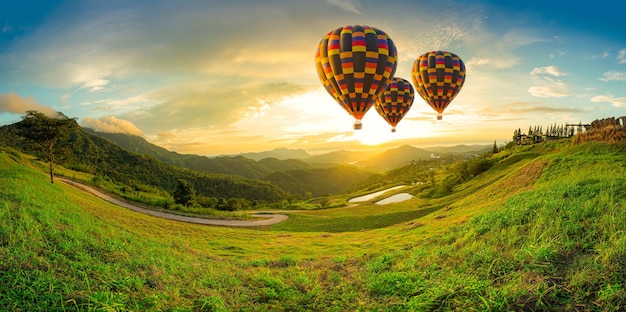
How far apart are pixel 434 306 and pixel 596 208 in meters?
7.28

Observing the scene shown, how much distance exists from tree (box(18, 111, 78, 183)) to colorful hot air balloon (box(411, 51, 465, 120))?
136ft

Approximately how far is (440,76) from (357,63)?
13399 millimetres

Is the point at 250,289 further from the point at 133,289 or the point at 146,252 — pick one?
the point at 146,252

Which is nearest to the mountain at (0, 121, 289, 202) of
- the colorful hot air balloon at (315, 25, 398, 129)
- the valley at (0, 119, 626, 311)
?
the colorful hot air balloon at (315, 25, 398, 129)

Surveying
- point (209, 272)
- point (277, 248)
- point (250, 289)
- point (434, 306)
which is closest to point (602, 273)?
point (434, 306)

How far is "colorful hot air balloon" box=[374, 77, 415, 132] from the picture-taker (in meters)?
35.5

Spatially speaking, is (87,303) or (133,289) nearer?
(87,303)

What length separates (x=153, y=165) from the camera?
389ft

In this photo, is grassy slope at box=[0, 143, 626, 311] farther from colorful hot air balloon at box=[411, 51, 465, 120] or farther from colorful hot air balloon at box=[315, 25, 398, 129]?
colorful hot air balloon at box=[411, 51, 465, 120]

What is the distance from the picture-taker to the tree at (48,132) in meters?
33.5

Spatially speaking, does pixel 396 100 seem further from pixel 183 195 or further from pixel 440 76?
pixel 183 195

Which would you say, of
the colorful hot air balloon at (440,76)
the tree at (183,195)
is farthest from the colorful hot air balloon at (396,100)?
the tree at (183,195)

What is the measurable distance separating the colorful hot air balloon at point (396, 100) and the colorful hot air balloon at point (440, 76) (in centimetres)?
231

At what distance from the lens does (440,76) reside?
106 ft
